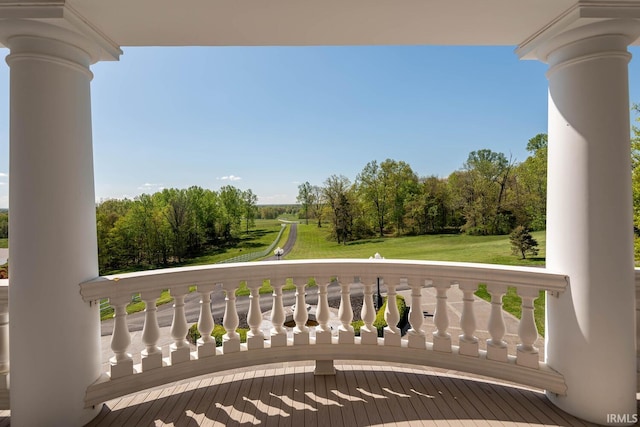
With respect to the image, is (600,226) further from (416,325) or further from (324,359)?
(324,359)

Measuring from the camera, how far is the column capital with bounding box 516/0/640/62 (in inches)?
60.9

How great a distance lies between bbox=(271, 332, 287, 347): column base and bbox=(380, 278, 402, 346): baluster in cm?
71

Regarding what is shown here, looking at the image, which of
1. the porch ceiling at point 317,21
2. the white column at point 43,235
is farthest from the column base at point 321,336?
the porch ceiling at point 317,21

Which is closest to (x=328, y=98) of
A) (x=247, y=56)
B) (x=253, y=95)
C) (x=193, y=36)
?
(x=253, y=95)

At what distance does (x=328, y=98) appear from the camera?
18125 mm

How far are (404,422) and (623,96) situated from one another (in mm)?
2192

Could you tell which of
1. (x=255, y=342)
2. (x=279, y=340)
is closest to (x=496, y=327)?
(x=279, y=340)

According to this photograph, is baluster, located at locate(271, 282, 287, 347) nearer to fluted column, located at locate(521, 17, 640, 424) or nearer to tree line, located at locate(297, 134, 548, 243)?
fluted column, located at locate(521, 17, 640, 424)

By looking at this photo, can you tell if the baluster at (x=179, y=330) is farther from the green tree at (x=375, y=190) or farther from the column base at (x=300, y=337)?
the green tree at (x=375, y=190)

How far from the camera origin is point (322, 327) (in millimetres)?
2111

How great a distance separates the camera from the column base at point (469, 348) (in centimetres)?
192

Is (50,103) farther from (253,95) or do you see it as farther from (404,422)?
(253,95)

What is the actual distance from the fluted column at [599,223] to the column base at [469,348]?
0.47 m

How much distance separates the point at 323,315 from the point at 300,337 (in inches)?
8.6
